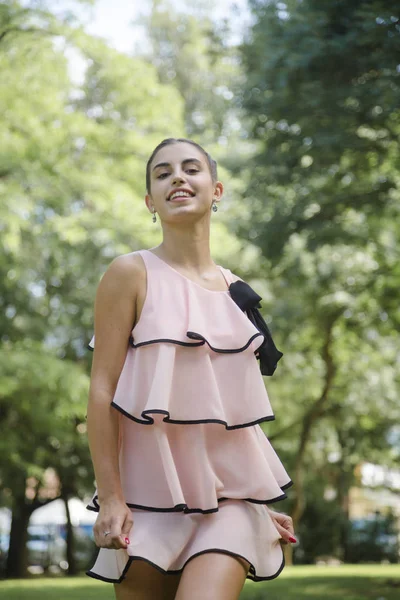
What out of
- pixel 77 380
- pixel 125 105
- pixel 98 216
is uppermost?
pixel 125 105

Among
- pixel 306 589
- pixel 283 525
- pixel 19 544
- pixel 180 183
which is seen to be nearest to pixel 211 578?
pixel 283 525

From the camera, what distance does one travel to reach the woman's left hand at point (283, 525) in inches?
99.7

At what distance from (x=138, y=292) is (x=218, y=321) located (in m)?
0.24

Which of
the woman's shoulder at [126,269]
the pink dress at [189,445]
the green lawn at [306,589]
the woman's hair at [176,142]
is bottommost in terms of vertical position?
the green lawn at [306,589]

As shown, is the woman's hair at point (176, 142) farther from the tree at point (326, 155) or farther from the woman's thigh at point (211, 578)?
the tree at point (326, 155)

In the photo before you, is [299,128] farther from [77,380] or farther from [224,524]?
[224,524]

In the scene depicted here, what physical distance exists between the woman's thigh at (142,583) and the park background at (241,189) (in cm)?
770

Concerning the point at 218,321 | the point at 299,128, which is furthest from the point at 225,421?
the point at 299,128

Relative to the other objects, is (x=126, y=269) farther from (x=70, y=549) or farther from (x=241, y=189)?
(x=70, y=549)

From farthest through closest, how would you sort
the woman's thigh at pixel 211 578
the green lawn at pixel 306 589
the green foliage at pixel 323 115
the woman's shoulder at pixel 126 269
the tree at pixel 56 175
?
1. the green lawn at pixel 306 589
2. the tree at pixel 56 175
3. the green foliage at pixel 323 115
4. the woman's shoulder at pixel 126 269
5. the woman's thigh at pixel 211 578

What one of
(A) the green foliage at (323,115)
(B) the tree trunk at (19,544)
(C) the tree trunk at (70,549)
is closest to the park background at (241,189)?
(A) the green foliage at (323,115)

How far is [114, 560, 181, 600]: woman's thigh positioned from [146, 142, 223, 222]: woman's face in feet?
3.11

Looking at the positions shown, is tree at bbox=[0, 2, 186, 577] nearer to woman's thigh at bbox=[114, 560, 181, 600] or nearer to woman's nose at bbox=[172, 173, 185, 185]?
woman's nose at bbox=[172, 173, 185, 185]

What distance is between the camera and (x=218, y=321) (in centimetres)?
247
